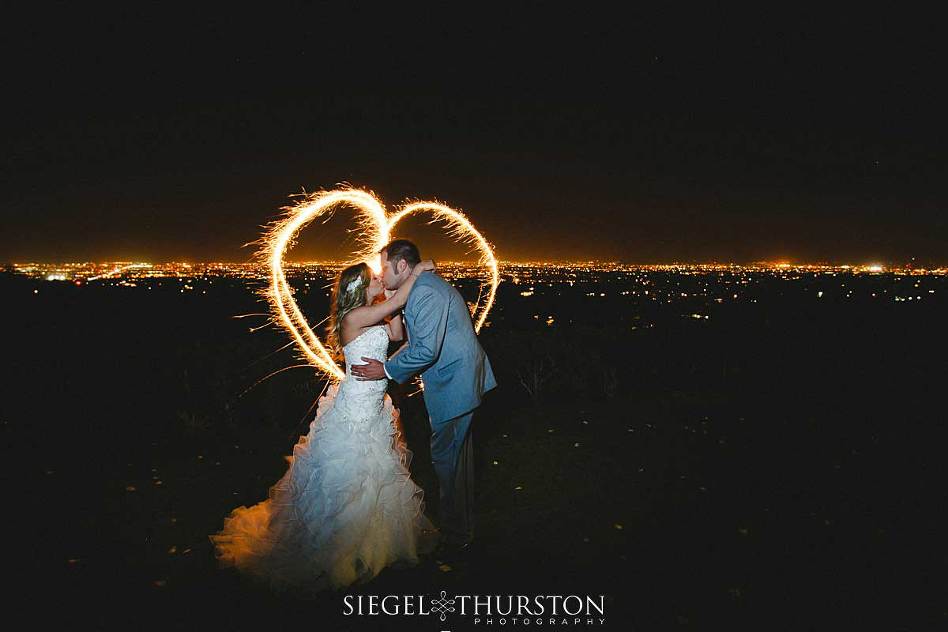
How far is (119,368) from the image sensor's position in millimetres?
10898

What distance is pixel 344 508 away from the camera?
4289 mm

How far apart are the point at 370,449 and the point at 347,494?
39cm

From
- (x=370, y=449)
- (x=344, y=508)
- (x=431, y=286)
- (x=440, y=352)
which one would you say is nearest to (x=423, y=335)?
(x=440, y=352)

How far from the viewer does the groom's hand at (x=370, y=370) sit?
4.45m

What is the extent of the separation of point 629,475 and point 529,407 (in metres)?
3.51

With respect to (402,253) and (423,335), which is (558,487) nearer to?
(423,335)

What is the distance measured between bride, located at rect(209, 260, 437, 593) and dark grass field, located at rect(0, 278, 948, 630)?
19 centimetres

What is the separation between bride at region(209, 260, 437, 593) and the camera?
4.27m

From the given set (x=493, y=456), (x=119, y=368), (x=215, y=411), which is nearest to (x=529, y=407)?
(x=493, y=456)

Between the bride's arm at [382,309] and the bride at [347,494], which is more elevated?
the bride's arm at [382,309]

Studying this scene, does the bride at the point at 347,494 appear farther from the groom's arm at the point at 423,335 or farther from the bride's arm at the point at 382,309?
the groom's arm at the point at 423,335

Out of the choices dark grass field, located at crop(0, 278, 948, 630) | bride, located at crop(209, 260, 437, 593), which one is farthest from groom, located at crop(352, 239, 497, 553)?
dark grass field, located at crop(0, 278, 948, 630)

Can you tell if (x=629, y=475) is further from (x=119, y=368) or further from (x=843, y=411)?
(x=119, y=368)

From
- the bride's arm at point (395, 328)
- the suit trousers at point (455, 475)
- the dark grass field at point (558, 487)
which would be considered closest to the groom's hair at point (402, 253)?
the bride's arm at point (395, 328)
